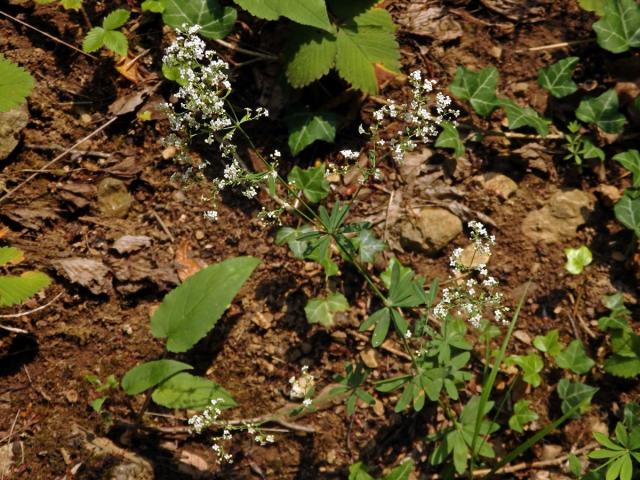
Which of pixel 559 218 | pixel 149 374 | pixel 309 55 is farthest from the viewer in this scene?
pixel 559 218

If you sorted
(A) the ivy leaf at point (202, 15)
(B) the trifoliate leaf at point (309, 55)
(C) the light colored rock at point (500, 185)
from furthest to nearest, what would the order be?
(C) the light colored rock at point (500, 185) < (A) the ivy leaf at point (202, 15) < (B) the trifoliate leaf at point (309, 55)

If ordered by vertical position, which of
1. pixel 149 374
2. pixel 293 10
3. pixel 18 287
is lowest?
pixel 149 374

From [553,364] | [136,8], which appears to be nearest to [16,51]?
[136,8]

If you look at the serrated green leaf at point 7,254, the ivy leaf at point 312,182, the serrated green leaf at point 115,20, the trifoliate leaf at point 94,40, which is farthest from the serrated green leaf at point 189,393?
the serrated green leaf at point 115,20

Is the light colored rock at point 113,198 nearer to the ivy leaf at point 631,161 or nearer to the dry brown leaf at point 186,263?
the dry brown leaf at point 186,263

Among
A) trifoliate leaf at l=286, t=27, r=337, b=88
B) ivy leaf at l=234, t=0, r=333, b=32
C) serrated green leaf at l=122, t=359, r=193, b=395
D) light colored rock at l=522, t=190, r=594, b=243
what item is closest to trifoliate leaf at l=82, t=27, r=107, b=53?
ivy leaf at l=234, t=0, r=333, b=32

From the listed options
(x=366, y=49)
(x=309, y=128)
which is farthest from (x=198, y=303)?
(x=366, y=49)

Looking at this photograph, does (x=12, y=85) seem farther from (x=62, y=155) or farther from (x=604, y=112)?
(x=604, y=112)
